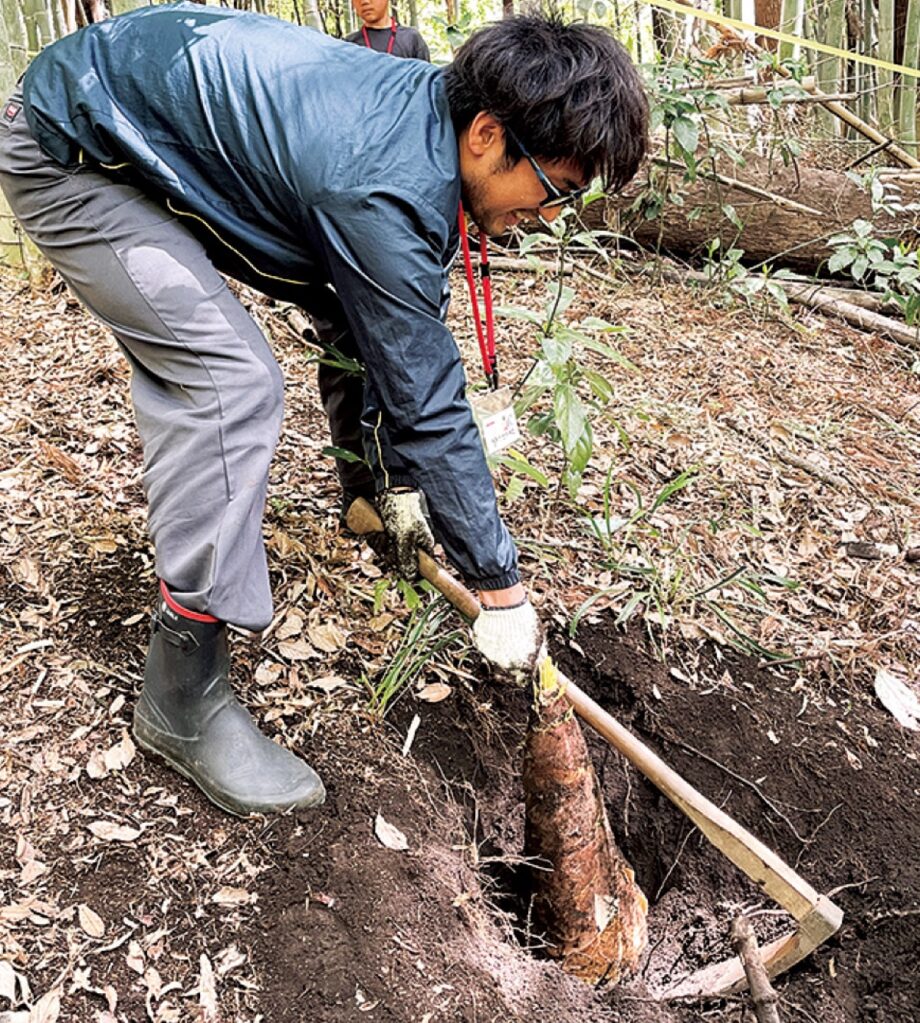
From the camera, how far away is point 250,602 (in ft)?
5.95

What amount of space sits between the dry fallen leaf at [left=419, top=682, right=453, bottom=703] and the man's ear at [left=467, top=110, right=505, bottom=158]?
128 centimetres

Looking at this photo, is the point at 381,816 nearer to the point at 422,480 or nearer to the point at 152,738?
the point at 152,738

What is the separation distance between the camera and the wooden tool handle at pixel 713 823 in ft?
5.91

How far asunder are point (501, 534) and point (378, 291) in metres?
0.52

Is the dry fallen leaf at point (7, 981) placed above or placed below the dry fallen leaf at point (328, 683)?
above

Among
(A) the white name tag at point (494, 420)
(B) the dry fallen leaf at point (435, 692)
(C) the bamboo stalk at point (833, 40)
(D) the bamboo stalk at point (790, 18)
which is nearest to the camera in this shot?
(A) the white name tag at point (494, 420)

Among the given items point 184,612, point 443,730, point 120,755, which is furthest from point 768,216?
point 120,755

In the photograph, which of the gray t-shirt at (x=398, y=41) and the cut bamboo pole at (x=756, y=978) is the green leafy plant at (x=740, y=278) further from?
the cut bamboo pole at (x=756, y=978)

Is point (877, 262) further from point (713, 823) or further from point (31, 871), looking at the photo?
point (31, 871)

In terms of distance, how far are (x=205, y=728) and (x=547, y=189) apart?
49.9 inches

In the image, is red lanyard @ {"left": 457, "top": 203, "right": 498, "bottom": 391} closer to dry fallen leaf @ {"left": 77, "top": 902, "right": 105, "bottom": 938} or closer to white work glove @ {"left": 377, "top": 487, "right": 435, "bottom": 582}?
white work glove @ {"left": 377, "top": 487, "right": 435, "bottom": 582}

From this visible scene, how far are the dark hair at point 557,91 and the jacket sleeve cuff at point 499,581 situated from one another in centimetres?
76

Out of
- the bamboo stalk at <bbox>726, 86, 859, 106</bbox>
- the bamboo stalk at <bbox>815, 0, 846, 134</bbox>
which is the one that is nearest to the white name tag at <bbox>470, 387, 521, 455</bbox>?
the bamboo stalk at <bbox>726, 86, 859, 106</bbox>

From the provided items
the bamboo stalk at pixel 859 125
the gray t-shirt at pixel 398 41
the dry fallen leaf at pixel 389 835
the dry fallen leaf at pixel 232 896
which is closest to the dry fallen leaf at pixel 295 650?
the dry fallen leaf at pixel 389 835
